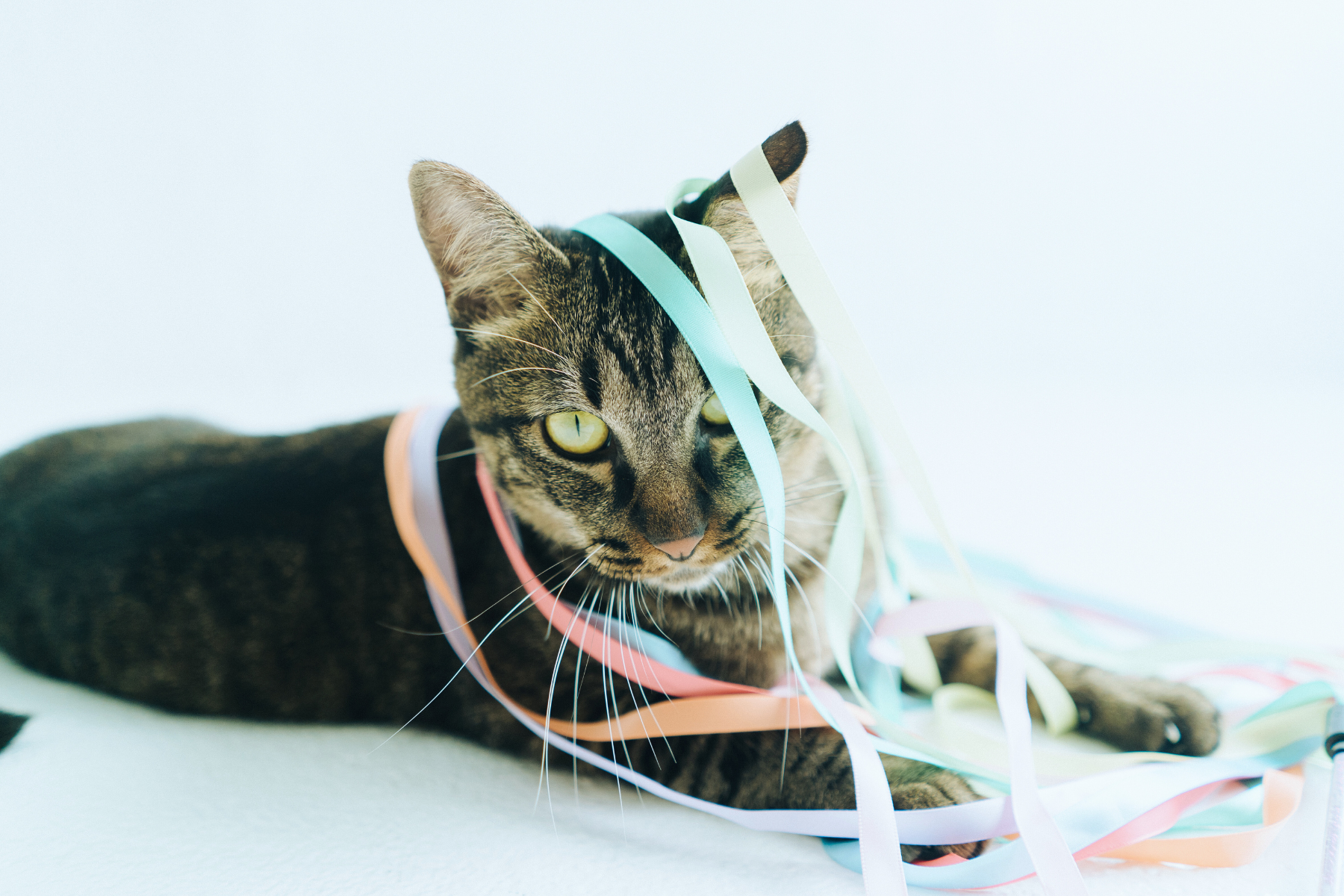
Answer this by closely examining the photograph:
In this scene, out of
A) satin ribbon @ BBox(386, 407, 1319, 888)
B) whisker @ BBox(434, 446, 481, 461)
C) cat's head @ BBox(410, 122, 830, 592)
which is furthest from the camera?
whisker @ BBox(434, 446, 481, 461)

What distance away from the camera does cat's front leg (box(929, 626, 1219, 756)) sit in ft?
2.69

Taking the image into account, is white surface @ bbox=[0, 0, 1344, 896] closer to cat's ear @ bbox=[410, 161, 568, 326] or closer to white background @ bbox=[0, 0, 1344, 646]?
white background @ bbox=[0, 0, 1344, 646]

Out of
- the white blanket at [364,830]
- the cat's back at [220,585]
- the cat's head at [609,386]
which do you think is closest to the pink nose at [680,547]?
the cat's head at [609,386]

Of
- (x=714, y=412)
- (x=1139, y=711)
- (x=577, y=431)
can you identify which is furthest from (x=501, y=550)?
(x=1139, y=711)

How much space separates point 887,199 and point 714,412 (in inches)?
54.6

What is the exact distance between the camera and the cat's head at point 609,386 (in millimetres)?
722

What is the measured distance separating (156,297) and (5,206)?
340 mm

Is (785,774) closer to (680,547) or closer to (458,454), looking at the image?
(680,547)

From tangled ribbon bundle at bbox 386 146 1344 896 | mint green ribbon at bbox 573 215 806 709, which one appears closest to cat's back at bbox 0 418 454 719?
tangled ribbon bundle at bbox 386 146 1344 896

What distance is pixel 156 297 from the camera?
192cm

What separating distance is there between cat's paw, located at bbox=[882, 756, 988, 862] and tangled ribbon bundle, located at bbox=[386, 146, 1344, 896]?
0.02m

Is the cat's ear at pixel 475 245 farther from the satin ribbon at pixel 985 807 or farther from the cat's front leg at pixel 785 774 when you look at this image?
the cat's front leg at pixel 785 774

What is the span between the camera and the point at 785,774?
2.44ft

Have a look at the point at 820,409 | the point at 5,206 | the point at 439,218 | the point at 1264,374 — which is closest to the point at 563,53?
the point at 439,218
